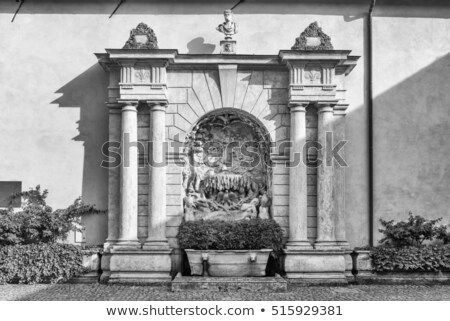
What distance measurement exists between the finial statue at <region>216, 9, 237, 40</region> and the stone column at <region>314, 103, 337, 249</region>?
255 cm

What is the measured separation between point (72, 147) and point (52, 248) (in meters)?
2.45

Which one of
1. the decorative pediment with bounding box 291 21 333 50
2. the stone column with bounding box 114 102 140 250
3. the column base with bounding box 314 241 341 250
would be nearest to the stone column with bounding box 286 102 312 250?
the column base with bounding box 314 241 341 250

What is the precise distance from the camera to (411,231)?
575 inches

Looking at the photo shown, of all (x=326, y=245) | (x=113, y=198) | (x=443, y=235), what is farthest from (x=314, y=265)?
(x=113, y=198)

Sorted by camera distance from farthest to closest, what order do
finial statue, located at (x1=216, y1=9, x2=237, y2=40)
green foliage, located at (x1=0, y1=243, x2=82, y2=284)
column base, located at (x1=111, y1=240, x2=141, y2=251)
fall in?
finial statue, located at (x1=216, y1=9, x2=237, y2=40) → column base, located at (x1=111, y1=240, x2=141, y2=251) → green foliage, located at (x1=0, y1=243, x2=82, y2=284)

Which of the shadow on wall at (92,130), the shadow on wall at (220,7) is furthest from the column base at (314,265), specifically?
the shadow on wall at (220,7)

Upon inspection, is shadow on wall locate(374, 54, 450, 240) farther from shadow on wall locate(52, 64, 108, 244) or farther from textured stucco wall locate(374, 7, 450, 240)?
shadow on wall locate(52, 64, 108, 244)

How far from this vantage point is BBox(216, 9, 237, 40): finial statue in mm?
15016

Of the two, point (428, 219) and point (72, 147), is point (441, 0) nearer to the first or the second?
point (428, 219)

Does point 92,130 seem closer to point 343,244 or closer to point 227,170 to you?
point 227,170

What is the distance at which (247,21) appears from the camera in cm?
1580

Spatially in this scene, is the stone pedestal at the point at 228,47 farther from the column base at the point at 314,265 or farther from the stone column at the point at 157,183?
the column base at the point at 314,265

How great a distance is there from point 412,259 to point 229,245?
3905mm

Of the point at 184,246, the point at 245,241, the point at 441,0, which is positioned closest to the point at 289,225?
the point at 245,241
